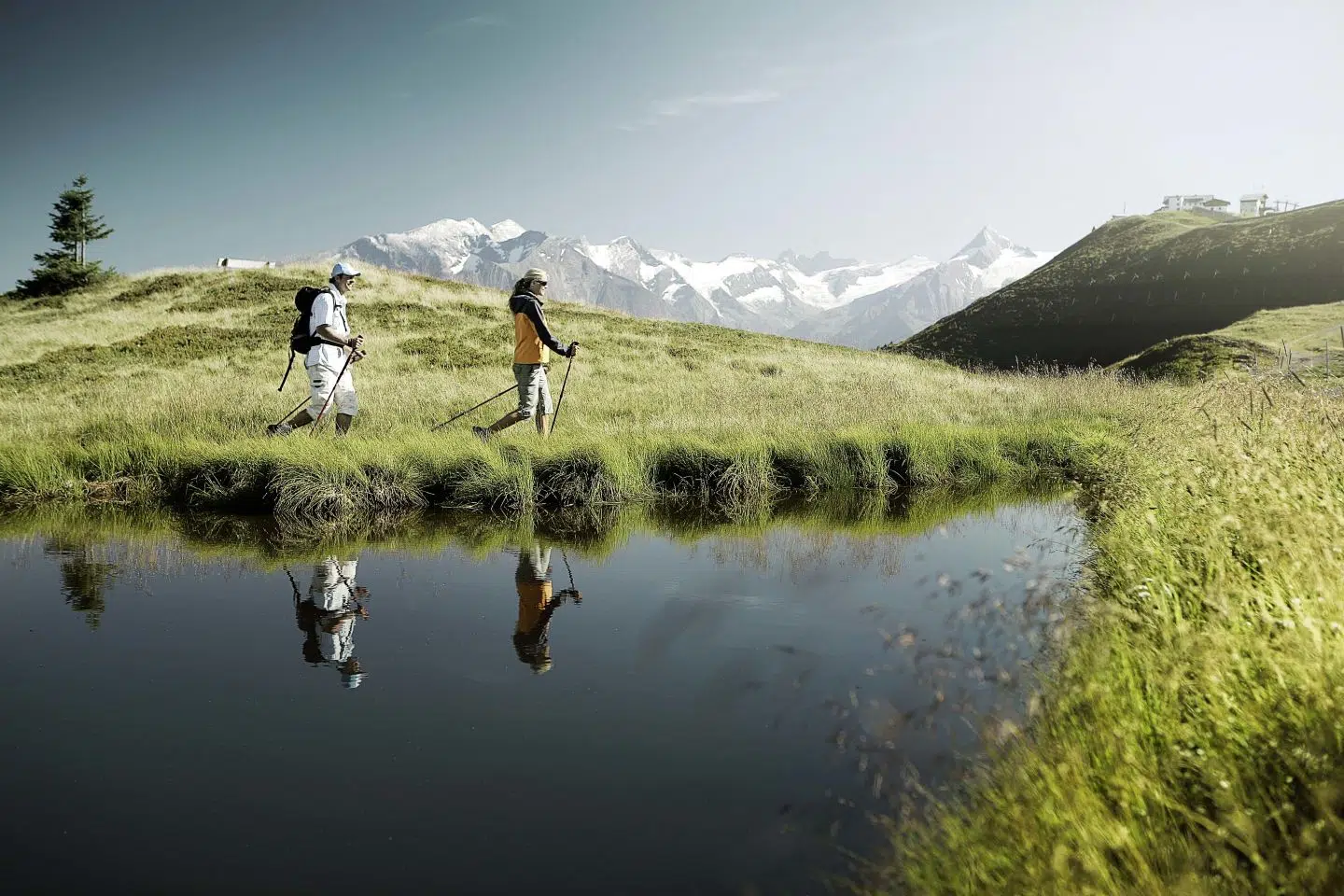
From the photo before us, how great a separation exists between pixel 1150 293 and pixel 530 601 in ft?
318

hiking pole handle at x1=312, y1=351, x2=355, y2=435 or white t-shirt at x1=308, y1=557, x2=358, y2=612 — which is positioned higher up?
hiking pole handle at x1=312, y1=351, x2=355, y2=435

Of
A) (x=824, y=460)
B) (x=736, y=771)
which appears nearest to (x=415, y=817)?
(x=736, y=771)

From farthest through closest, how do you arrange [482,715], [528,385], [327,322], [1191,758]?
[528,385] < [327,322] < [482,715] < [1191,758]

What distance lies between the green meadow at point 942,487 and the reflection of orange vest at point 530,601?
1.55 m

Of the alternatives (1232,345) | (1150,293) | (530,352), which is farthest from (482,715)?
(1150,293)

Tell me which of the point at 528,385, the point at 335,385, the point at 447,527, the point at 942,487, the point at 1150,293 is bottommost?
the point at 942,487

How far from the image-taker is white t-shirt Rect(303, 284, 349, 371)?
12.2 metres

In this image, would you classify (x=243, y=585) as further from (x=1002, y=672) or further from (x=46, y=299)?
(x=46, y=299)

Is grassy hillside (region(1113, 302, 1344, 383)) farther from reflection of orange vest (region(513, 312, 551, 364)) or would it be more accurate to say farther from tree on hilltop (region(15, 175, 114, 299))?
tree on hilltop (region(15, 175, 114, 299))

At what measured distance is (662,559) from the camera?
876 cm

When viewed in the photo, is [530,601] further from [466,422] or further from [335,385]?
[466,422]

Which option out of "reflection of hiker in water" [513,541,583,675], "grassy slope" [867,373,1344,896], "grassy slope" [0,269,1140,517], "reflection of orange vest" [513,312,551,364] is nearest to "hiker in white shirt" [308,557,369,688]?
"reflection of hiker in water" [513,541,583,675]

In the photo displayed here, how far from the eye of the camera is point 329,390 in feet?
41.1

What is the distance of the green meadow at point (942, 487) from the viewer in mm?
2740
